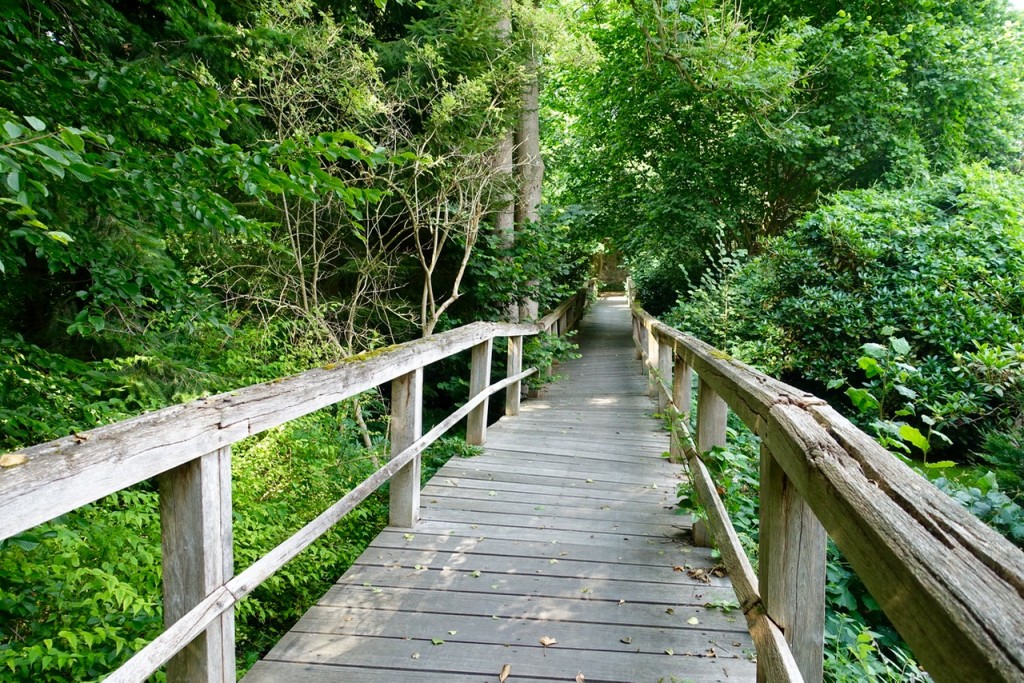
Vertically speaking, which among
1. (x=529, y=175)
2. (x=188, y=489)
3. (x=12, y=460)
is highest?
(x=529, y=175)

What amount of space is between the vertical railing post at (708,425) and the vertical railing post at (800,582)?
4.63 feet

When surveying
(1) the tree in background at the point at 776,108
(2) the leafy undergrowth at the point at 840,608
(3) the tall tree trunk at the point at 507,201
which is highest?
(1) the tree in background at the point at 776,108

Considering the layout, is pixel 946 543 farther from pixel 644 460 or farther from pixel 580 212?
Answer: pixel 580 212

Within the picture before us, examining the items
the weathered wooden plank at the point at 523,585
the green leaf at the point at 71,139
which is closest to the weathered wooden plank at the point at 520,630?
the weathered wooden plank at the point at 523,585

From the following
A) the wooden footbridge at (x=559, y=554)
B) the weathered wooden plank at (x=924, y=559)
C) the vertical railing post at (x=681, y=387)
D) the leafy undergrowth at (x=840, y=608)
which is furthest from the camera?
the vertical railing post at (x=681, y=387)

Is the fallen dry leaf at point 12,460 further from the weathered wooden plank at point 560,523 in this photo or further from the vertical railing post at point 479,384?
the vertical railing post at point 479,384

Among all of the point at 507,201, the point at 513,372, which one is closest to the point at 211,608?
the point at 513,372

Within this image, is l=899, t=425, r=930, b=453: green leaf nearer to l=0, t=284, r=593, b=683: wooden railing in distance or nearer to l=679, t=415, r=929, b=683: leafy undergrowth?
l=679, t=415, r=929, b=683: leafy undergrowth

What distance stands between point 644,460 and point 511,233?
4.49 m

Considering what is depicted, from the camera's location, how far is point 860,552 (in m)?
1.15

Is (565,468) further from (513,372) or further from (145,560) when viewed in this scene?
(145,560)

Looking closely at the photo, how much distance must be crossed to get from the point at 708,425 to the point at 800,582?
5.37 ft

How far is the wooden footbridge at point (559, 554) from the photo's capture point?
1.01 metres

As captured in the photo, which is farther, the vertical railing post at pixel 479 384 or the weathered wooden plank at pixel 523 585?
the vertical railing post at pixel 479 384
